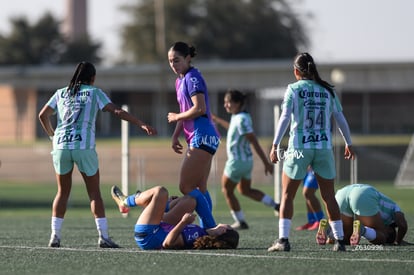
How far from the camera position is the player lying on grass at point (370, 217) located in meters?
11.6

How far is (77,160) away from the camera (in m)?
11.7

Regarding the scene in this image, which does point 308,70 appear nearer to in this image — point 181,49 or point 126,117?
point 181,49

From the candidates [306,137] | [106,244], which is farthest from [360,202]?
[106,244]

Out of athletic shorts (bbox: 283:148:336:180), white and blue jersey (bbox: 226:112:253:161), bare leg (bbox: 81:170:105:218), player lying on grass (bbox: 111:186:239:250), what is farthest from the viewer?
white and blue jersey (bbox: 226:112:253:161)

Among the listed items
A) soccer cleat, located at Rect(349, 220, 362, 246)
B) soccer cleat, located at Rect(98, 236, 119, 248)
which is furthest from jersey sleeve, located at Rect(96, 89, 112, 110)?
soccer cleat, located at Rect(349, 220, 362, 246)

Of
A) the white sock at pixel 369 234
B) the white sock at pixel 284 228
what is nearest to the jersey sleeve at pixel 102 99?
the white sock at pixel 284 228

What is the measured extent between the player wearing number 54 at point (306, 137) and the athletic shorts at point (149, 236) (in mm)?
1197

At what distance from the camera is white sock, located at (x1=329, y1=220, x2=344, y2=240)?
10984 millimetres

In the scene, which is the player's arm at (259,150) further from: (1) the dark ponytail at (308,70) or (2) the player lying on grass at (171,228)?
(1) the dark ponytail at (308,70)

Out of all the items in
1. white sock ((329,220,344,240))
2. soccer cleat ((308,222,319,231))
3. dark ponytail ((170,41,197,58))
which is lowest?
soccer cleat ((308,222,319,231))

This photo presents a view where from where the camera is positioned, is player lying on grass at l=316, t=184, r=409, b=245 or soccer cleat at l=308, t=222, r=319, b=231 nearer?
player lying on grass at l=316, t=184, r=409, b=245

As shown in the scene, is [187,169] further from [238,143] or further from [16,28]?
[16,28]

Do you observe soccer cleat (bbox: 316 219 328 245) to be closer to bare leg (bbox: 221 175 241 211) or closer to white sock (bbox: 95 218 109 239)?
white sock (bbox: 95 218 109 239)

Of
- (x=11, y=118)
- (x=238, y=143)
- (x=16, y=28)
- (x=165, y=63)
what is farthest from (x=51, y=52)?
(x=238, y=143)
